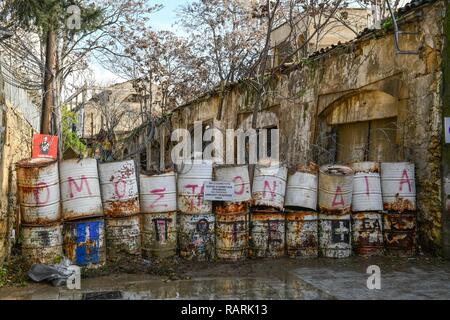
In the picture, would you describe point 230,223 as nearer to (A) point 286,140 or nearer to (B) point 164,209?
(B) point 164,209

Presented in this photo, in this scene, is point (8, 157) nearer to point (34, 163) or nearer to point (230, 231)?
point (34, 163)

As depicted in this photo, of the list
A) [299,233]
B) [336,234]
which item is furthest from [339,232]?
[299,233]

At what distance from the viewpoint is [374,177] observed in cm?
802

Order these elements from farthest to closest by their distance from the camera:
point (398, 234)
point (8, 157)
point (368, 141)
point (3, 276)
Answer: point (368, 141) → point (398, 234) → point (8, 157) → point (3, 276)

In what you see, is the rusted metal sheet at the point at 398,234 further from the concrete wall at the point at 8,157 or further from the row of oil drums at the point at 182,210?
the concrete wall at the point at 8,157

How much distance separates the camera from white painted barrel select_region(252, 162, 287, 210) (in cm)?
771

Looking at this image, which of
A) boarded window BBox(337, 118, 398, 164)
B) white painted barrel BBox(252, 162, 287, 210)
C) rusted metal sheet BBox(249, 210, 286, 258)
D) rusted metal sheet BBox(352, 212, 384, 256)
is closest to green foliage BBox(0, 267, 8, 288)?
rusted metal sheet BBox(249, 210, 286, 258)

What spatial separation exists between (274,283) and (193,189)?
1.89 m

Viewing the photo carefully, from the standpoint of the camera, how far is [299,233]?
25.5 ft

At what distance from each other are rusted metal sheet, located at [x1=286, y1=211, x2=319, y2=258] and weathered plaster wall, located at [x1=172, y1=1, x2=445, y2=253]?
1.94 meters

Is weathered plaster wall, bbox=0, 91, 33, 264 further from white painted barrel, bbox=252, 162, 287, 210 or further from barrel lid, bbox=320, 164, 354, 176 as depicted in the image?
barrel lid, bbox=320, 164, 354, 176

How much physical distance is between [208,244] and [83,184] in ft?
6.60

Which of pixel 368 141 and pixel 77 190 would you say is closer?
pixel 77 190
